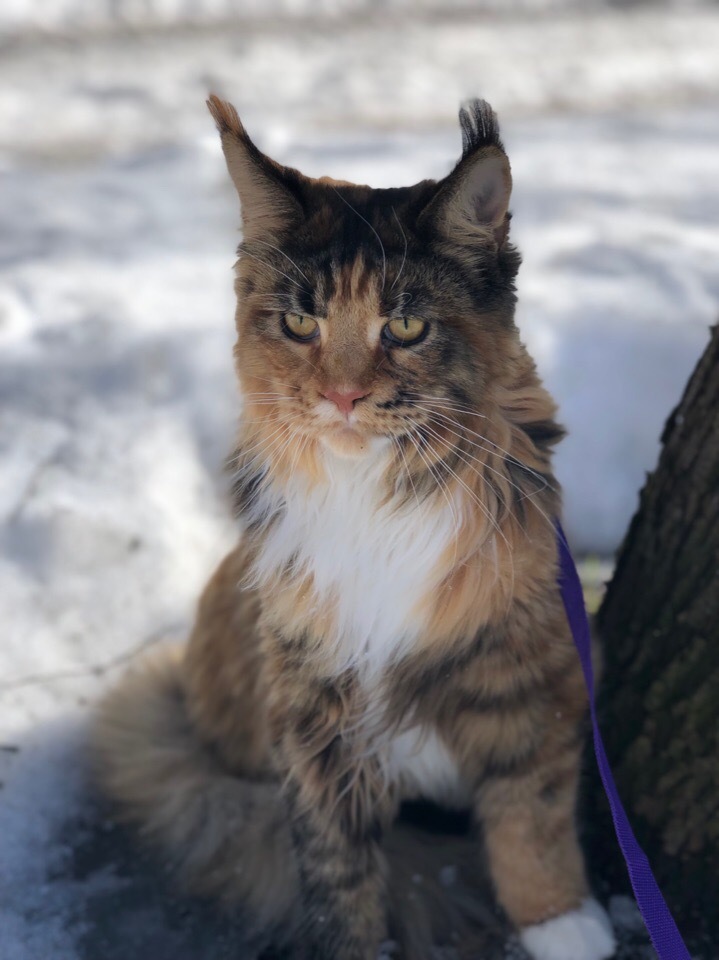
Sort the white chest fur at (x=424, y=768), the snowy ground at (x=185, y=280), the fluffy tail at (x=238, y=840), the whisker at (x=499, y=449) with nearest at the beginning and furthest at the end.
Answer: the whisker at (x=499, y=449), the white chest fur at (x=424, y=768), the fluffy tail at (x=238, y=840), the snowy ground at (x=185, y=280)

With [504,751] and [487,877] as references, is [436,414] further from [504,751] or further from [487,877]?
[487,877]

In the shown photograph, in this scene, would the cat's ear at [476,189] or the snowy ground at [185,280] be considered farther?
the snowy ground at [185,280]

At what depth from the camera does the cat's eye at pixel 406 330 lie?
4.65ft

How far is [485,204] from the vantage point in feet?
4.61

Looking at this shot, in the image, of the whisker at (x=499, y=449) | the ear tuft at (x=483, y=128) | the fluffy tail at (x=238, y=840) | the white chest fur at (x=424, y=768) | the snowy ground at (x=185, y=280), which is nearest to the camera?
the ear tuft at (x=483, y=128)

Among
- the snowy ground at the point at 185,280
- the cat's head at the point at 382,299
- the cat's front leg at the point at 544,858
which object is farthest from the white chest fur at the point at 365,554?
the snowy ground at the point at 185,280

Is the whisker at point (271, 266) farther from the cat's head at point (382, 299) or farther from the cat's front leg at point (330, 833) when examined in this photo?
the cat's front leg at point (330, 833)

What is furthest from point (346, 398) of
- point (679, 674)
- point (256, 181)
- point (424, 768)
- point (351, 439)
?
point (679, 674)

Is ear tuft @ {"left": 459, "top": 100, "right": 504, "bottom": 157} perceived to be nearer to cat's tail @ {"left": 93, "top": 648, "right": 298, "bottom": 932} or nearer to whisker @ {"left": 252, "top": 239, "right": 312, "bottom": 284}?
whisker @ {"left": 252, "top": 239, "right": 312, "bottom": 284}

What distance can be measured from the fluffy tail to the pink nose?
2.79 ft

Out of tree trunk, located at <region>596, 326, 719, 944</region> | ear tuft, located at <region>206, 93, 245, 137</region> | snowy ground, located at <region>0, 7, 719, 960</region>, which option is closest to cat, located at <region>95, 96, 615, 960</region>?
ear tuft, located at <region>206, 93, 245, 137</region>

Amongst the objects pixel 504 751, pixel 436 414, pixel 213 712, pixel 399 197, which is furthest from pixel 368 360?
pixel 213 712

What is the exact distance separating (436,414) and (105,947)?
45.2 inches

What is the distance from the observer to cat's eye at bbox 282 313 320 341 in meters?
1.47
